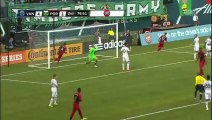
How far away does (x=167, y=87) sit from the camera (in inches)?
1420

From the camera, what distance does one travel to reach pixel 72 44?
4903 cm

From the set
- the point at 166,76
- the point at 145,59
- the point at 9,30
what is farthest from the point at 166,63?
the point at 9,30

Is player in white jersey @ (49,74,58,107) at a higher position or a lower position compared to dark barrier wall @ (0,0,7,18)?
lower

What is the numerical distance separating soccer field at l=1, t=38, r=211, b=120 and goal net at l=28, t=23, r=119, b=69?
2.95 ft

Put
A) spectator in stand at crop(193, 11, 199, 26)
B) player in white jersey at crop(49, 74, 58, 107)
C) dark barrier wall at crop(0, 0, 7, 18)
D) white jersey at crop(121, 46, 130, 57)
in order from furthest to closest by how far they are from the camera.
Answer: spectator in stand at crop(193, 11, 199, 26), dark barrier wall at crop(0, 0, 7, 18), white jersey at crop(121, 46, 130, 57), player in white jersey at crop(49, 74, 58, 107)

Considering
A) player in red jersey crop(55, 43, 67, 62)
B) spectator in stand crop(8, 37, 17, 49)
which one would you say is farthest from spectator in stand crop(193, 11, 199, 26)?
player in red jersey crop(55, 43, 67, 62)

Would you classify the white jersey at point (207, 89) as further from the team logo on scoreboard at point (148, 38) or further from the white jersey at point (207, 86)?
the team logo on scoreboard at point (148, 38)

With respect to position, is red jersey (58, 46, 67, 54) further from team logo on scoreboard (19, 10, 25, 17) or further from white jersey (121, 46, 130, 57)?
team logo on scoreboard (19, 10, 25, 17)

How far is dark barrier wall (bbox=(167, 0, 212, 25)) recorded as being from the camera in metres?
67.9

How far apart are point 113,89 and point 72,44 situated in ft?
45.2

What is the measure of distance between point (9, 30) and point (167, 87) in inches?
965

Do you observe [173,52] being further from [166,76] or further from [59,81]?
[59,81]
